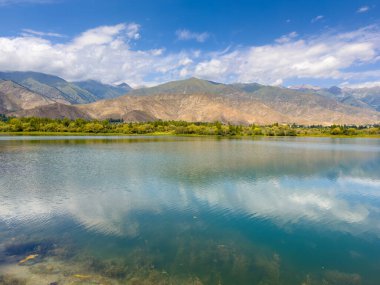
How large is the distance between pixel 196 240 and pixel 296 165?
132 ft

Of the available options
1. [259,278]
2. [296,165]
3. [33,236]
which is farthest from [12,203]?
[296,165]

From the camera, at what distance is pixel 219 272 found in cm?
1484

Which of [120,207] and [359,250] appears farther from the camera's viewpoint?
[120,207]

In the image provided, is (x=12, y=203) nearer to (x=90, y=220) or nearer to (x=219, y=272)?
(x=90, y=220)

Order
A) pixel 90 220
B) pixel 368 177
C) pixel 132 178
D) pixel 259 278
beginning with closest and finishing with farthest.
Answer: pixel 259 278 → pixel 90 220 → pixel 132 178 → pixel 368 177

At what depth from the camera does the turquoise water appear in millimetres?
14836

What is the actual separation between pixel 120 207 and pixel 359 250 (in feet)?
58.7

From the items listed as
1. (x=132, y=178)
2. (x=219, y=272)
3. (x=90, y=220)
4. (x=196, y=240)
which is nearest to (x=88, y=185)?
(x=132, y=178)

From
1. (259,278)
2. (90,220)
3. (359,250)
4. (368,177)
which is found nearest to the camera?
(259,278)

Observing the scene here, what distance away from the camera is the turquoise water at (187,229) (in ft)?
48.7

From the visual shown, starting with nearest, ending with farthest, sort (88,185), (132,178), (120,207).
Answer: (120,207) < (88,185) < (132,178)

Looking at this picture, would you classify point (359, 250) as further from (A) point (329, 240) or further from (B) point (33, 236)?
(B) point (33, 236)

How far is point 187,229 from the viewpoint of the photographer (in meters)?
Answer: 20.7

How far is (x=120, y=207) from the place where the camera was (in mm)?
25328
